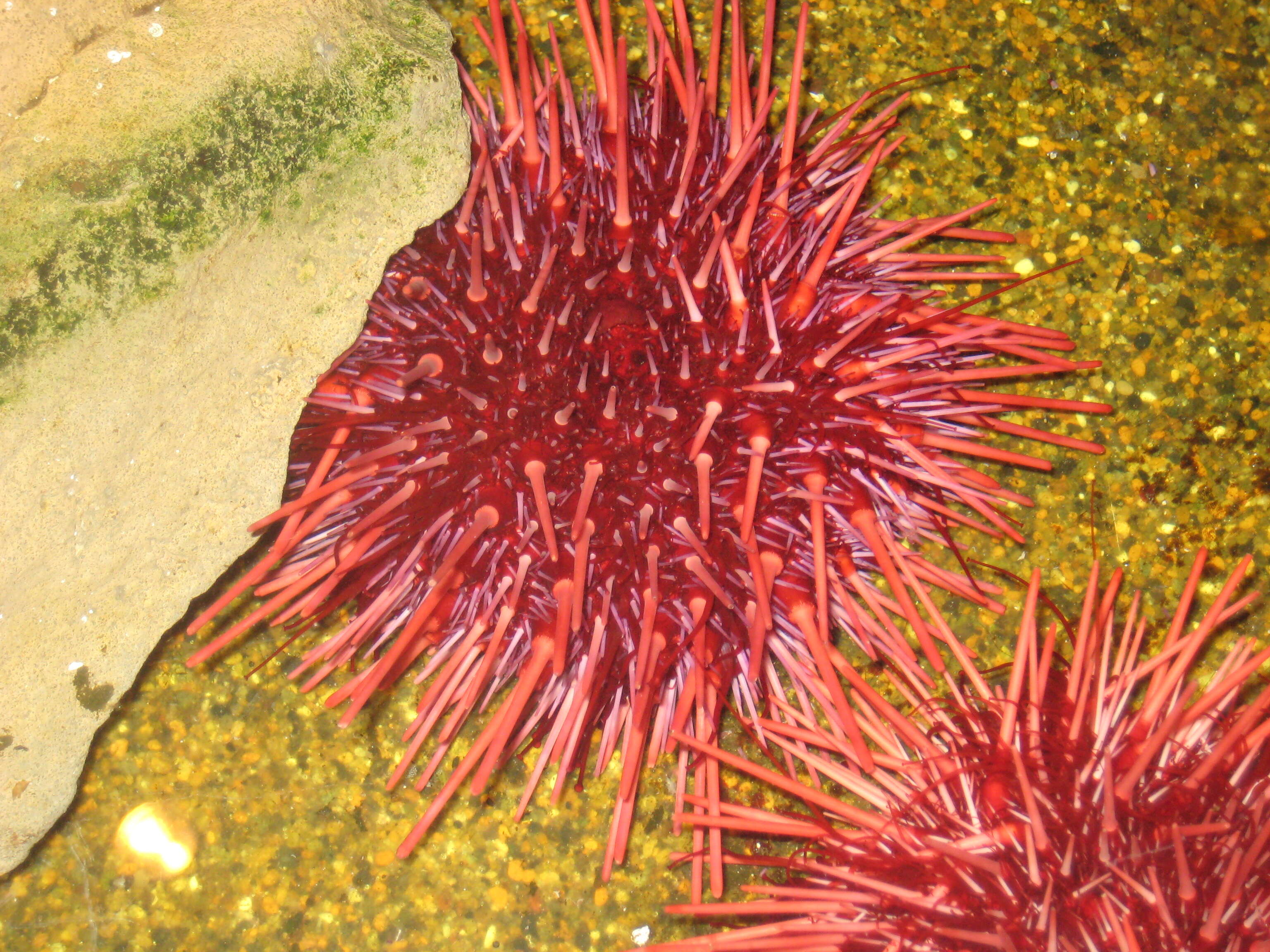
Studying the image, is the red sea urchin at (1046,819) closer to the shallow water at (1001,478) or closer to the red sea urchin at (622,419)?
the red sea urchin at (622,419)

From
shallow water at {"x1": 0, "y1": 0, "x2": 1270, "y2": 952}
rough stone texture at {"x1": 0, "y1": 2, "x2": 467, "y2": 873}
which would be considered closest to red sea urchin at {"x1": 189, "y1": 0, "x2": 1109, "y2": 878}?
rough stone texture at {"x1": 0, "y1": 2, "x2": 467, "y2": 873}

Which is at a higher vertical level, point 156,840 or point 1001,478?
point 1001,478

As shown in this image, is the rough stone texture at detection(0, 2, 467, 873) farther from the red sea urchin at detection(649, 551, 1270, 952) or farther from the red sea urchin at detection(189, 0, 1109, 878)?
the red sea urchin at detection(649, 551, 1270, 952)

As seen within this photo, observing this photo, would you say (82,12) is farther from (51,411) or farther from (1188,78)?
(1188,78)

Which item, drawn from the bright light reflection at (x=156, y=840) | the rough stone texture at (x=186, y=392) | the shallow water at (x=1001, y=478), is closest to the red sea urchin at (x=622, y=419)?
the rough stone texture at (x=186, y=392)

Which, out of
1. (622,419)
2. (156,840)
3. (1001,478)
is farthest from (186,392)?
(1001,478)

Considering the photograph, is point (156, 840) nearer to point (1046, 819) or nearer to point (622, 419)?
point (622, 419)
